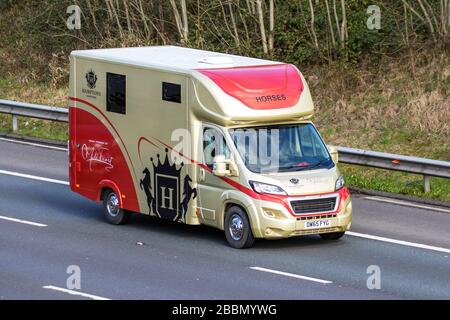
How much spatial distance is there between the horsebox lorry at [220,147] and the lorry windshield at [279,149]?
15mm

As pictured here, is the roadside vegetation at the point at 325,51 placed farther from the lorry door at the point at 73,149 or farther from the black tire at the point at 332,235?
the lorry door at the point at 73,149

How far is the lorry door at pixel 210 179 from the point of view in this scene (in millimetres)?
20141

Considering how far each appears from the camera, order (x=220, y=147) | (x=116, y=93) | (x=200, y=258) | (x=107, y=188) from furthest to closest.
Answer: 1. (x=107, y=188)
2. (x=116, y=93)
3. (x=220, y=147)
4. (x=200, y=258)

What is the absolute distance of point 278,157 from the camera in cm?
2009

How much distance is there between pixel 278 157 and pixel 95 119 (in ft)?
11.7

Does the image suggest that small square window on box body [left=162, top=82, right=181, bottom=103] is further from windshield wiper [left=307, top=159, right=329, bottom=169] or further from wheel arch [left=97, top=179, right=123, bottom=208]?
windshield wiper [left=307, top=159, right=329, bottom=169]

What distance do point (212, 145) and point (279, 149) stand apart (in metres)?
0.98

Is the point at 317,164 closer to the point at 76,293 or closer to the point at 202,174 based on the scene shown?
the point at 202,174

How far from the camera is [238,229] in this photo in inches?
787

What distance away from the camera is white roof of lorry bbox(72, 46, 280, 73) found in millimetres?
20656

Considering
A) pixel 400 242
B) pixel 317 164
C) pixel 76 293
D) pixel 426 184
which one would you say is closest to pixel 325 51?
pixel 426 184

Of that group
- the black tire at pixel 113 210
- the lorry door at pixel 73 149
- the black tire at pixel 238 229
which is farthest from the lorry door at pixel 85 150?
the black tire at pixel 238 229
